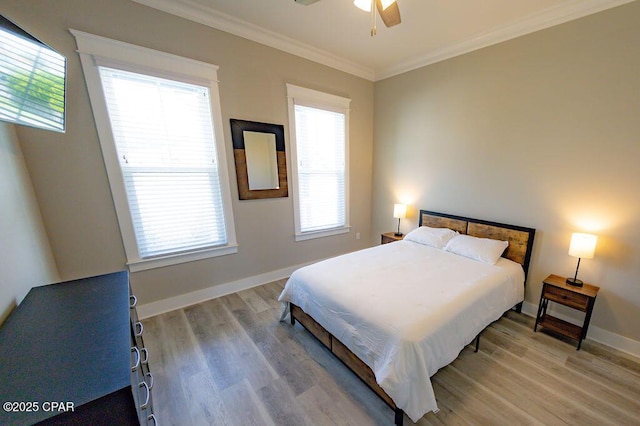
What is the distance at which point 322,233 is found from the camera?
11.7 ft

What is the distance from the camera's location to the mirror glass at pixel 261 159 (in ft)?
8.87

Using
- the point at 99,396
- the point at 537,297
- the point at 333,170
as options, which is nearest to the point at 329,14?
the point at 333,170

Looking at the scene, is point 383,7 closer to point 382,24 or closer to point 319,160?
point 382,24

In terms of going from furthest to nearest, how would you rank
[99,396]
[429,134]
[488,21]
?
[429,134], [488,21], [99,396]

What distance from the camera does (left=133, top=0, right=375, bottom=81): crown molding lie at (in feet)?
6.88

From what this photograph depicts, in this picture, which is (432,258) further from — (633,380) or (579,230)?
(633,380)

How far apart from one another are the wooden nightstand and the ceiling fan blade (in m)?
2.59

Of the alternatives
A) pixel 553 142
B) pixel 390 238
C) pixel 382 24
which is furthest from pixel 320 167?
pixel 553 142

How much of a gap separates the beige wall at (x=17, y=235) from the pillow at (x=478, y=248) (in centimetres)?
339

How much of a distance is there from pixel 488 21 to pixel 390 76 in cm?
132

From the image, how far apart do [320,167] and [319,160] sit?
0.33 feet

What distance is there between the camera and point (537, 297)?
2.42m

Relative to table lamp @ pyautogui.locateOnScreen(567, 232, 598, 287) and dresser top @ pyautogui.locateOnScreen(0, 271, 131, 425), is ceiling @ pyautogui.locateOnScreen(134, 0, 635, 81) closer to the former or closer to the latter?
table lamp @ pyautogui.locateOnScreen(567, 232, 598, 287)

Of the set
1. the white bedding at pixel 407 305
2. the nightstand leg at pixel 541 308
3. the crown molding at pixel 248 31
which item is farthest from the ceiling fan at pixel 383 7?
the nightstand leg at pixel 541 308
